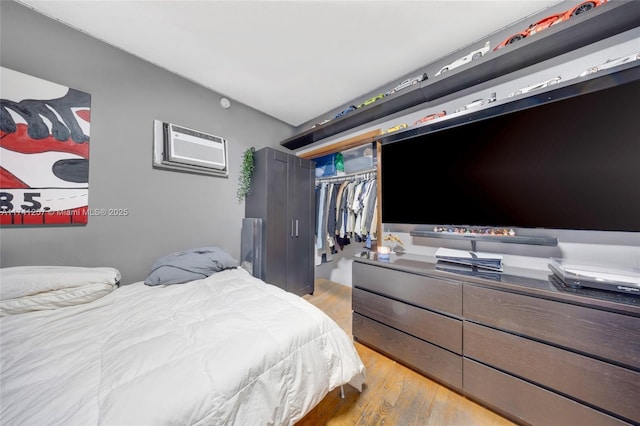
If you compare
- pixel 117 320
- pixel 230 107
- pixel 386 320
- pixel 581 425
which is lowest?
pixel 581 425

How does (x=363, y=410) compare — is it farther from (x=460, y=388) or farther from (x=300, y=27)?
(x=300, y=27)

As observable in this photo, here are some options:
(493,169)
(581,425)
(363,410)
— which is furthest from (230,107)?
(581,425)

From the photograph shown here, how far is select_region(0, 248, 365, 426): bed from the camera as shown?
1.99ft

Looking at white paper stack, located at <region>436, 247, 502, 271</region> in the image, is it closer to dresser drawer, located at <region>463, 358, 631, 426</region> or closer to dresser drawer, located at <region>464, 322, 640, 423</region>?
dresser drawer, located at <region>464, 322, 640, 423</region>

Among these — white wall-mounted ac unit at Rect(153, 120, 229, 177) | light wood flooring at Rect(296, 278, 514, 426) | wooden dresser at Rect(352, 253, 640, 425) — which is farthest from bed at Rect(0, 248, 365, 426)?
white wall-mounted ac unit at Rect(153, 120, 229, 177)

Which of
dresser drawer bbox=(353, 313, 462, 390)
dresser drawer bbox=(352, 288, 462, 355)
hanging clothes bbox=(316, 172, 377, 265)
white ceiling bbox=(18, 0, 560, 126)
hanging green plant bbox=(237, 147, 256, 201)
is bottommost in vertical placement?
dresser drawer bbox=(353, 313, 462, 390)

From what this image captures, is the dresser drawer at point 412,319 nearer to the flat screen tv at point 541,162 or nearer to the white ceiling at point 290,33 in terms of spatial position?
the flat screen tv at point 541,162

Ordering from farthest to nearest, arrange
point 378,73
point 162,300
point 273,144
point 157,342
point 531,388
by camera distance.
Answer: point 273,144, point 378,73, point 162,300, point 531,388, point 157,342

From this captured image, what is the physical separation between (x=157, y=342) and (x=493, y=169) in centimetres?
208

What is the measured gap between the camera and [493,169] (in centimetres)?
130

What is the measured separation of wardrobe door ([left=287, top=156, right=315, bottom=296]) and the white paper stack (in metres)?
1.64

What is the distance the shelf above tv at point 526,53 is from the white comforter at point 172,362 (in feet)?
6.14

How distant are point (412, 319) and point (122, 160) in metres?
2.63

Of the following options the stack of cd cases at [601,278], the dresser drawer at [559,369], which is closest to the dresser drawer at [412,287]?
the dresser drawer at [559,369]
